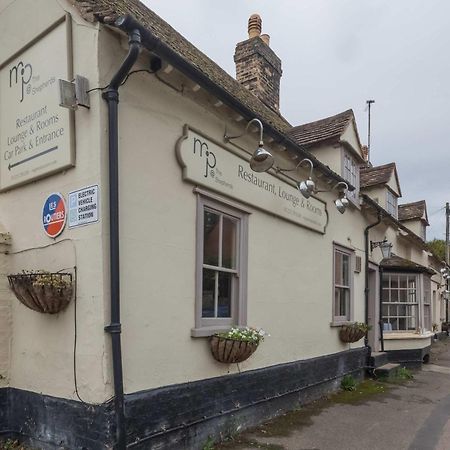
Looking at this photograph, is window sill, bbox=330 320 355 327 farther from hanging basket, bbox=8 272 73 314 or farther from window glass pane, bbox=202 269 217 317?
hanging basket, bbox=8 272 73 314

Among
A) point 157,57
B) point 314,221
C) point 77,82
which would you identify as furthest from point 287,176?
point 77,82

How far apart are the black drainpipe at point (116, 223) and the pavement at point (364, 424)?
68.6 inches

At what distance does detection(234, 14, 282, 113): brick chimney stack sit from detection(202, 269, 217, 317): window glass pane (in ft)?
25.3

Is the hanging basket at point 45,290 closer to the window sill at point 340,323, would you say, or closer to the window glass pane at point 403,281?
the window sill at point 340,323

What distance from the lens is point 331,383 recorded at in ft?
30.2

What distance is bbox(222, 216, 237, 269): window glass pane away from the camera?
638cm

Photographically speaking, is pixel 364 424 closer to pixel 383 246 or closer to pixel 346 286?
pixel 346 286

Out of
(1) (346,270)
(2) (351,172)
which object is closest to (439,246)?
(2) (351,172)

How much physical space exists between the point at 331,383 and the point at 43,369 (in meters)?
5.90

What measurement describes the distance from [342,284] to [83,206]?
23.1ft

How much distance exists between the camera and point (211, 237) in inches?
241

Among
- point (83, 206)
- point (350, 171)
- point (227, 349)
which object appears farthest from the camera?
point (350, 171)

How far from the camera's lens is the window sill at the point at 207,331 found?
217 inches

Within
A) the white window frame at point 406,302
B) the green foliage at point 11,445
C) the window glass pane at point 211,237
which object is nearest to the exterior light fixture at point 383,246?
the white window frame at point 406,302
